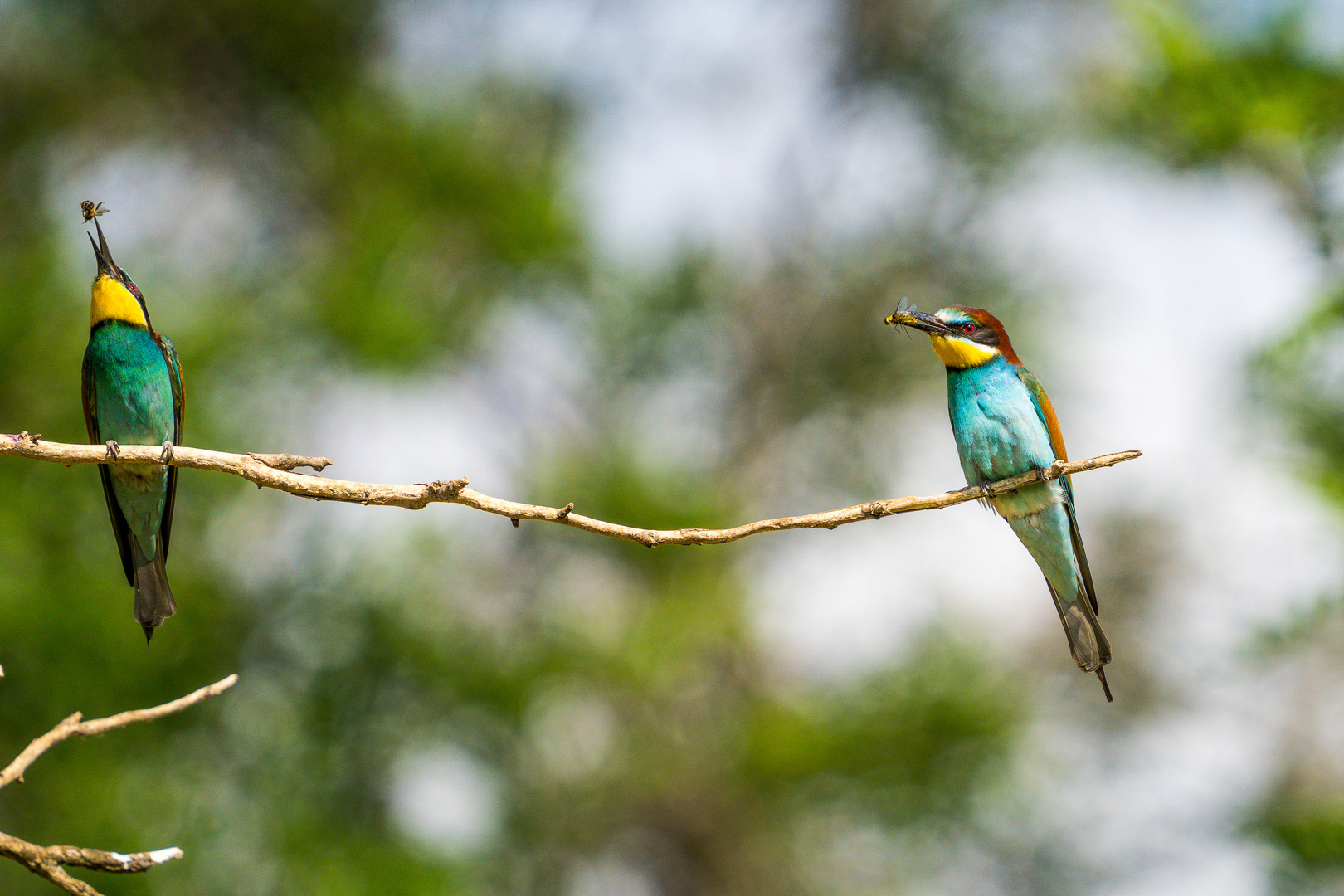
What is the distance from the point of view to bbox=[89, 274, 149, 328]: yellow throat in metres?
3.27

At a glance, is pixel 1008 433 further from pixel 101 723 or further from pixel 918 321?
pixel 101 723

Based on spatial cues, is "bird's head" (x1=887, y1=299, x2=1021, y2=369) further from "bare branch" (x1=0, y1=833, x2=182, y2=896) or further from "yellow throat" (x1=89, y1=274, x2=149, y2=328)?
"yellow throat" (x1=89, y1=274, x2=149, y2=328)


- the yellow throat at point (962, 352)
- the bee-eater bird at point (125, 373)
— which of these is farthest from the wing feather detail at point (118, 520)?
the yellow throat at point (962, 352)

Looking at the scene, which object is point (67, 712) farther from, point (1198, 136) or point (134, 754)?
point (1198, 136)

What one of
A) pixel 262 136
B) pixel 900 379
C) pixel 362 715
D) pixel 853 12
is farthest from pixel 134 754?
pixel 853 12

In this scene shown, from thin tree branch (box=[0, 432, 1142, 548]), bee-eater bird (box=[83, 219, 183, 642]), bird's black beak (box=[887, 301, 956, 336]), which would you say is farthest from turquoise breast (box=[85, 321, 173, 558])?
bird's black beak (box=[887, 301, 956, 336])

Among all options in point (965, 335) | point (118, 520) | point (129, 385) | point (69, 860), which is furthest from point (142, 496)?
point (965, 335)

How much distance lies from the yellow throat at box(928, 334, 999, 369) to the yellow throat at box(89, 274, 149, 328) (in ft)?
8.13

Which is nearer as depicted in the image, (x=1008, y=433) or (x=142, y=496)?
(x=142, y=496)

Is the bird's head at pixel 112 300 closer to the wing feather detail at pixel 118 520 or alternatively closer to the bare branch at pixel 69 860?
the wing feather detail at pixel 118 520

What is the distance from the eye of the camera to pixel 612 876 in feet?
31.5

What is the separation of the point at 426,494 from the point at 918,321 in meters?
1.63

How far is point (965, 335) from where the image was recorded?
307 cm

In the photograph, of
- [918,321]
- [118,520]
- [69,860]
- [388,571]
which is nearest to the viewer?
[69,860]
